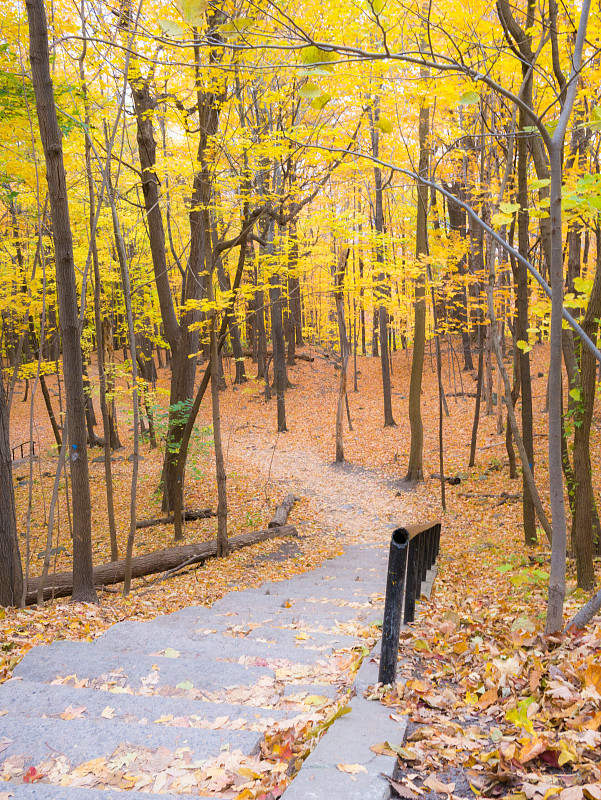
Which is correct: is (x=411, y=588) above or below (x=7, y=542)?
above

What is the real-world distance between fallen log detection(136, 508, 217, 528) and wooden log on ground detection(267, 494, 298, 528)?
4.77 feet

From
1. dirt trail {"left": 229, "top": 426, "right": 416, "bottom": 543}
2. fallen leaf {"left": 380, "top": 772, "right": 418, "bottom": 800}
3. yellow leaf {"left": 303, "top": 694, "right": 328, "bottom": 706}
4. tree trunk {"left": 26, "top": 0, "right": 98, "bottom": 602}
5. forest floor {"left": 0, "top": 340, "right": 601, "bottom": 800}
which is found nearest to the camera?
fallen leaf {"left": 380, "top": 772, "right": 418, "bottom": 800}

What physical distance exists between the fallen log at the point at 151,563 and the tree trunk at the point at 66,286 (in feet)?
4.80

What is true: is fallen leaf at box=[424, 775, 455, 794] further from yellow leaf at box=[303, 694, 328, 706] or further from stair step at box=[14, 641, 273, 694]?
stair step at box=[14, 641, 273, 694]

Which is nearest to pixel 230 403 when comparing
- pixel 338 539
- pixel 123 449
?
pixel 123 449

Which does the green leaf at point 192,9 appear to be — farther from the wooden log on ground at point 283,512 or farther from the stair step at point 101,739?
the wooden log on ground at point 283,512

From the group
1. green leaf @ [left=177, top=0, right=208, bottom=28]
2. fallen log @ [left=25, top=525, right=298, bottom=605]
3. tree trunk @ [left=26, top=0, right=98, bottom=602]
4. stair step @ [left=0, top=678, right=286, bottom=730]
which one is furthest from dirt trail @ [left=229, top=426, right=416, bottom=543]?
green leaf @ [left=177, top=0, right=208, bottom=28]

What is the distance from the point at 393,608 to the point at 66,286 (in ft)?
13.4

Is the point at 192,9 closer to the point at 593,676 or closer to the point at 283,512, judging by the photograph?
the point at 593,676

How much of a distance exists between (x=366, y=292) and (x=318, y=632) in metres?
14.1

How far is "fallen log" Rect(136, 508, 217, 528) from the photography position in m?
10.9

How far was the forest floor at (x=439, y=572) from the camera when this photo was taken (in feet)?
6.59

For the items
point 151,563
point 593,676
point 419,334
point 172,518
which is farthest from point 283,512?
point 593,676

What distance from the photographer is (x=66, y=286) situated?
4.98 metres
